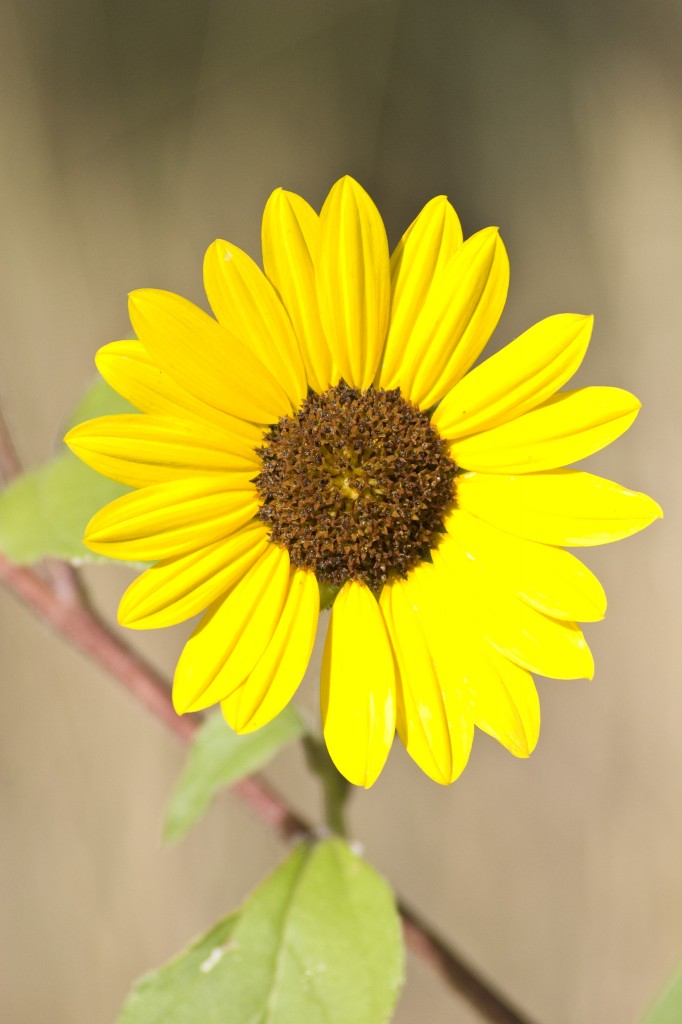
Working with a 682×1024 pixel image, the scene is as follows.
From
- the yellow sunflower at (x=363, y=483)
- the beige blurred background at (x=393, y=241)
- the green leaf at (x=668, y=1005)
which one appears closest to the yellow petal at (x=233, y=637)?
the yellow sunflower at (x=363, y=483)

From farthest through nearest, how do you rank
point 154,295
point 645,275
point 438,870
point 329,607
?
point 438,870 → point 645,275 → point 329,607 → point 154,295

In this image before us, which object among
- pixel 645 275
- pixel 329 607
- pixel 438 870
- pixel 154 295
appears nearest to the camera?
pixel 154 295

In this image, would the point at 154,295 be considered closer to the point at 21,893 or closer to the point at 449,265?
the point at 449,265

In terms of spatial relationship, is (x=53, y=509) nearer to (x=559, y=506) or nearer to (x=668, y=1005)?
(x=559, y=506)

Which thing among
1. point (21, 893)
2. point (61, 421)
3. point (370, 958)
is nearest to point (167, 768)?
point (21, 893)

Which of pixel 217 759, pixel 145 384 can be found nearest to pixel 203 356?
pixel 145 384

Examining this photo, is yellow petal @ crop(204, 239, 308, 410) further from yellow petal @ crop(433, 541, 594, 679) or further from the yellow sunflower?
yellow petal @ crop(433, 541, 594, 679)

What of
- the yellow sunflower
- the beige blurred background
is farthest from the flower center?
the beige blurred background
